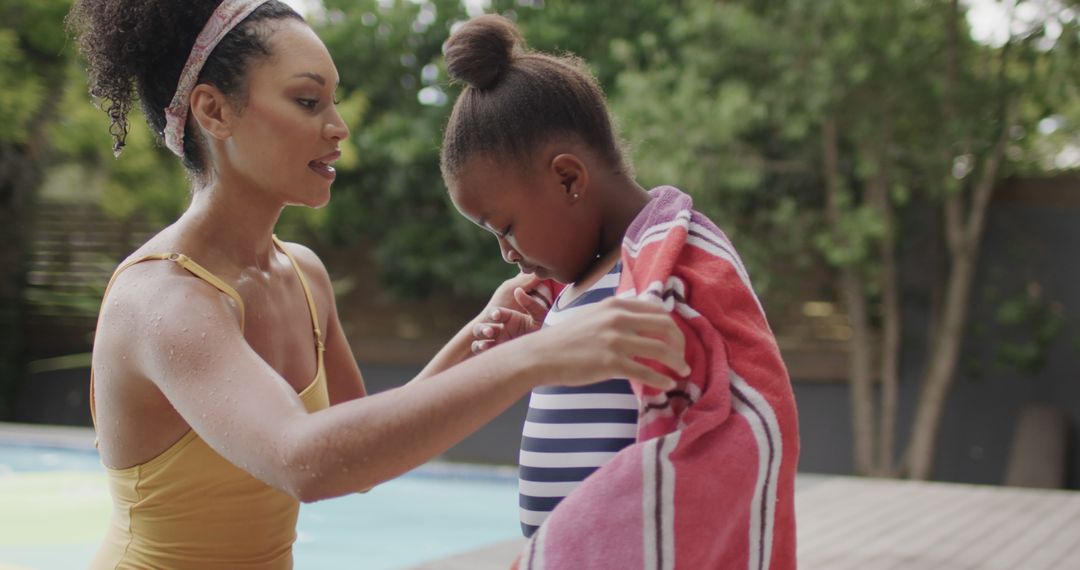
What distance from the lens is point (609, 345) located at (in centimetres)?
103

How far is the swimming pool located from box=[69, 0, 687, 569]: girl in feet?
13.1

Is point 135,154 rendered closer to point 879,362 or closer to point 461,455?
point 461,455

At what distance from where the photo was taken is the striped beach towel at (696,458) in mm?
1138

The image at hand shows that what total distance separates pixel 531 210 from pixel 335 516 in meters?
5.65

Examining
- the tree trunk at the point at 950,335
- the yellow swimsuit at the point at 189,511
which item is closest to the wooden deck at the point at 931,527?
the tree trunk at the point at 950,335

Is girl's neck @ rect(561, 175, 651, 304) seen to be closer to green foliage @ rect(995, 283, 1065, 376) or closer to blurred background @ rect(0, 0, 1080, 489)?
blurred background @ rect(0, 0, 1080, 489)

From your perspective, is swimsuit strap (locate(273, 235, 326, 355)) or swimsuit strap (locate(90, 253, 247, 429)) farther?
swimsuit strap (locate(273, 235, 326, 355))

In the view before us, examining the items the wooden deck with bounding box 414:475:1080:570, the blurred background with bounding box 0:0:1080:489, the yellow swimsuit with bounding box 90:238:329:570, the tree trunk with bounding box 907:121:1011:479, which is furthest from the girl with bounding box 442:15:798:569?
the tree trunk with bounding box 907:121:1011:479

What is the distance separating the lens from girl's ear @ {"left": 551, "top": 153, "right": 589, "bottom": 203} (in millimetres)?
1359

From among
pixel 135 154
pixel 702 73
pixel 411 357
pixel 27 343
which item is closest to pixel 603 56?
pixel 702 73

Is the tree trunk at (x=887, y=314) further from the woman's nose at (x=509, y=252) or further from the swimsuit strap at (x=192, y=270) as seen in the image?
the swimsuit strap at (x=192, y=270)

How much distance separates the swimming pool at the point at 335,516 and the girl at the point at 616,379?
433 cm

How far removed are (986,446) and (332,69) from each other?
23.9ft

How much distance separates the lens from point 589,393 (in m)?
1.29
